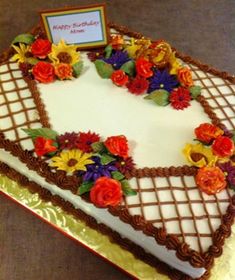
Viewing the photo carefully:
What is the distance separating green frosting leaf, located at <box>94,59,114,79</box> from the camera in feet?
6.40

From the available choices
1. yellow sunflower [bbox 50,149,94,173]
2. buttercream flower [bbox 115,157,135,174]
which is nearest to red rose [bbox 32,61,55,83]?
yellow sunflower [bbox 50,149,94,173]

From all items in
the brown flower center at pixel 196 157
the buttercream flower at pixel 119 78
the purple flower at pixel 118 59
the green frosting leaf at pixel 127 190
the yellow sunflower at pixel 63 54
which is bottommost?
the green frosting leaf at pixel 127 190

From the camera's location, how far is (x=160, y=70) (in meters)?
1.99

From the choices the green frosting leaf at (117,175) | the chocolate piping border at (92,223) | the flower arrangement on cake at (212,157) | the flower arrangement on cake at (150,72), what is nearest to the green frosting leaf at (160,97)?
the flower arrangement on cake at (150,72)

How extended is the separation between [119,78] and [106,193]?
2.02 ft

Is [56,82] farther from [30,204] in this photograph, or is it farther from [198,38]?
[198,38]

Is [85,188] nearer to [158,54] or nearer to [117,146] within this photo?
[117,146]

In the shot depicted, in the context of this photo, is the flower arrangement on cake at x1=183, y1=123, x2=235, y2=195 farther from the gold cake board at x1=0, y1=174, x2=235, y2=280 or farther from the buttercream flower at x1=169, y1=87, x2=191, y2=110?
the gold cake board at x1=0, y1=174, x2=235, y2=280

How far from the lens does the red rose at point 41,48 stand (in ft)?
6.43

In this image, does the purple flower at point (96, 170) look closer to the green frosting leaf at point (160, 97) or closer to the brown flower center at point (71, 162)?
the brown flower center at point (71, 162)

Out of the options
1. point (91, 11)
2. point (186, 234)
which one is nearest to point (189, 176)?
point (186, 234)

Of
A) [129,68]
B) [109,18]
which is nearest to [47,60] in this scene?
[129,68]

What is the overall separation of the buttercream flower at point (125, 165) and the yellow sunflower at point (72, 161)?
108mm

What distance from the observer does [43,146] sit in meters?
1.65
